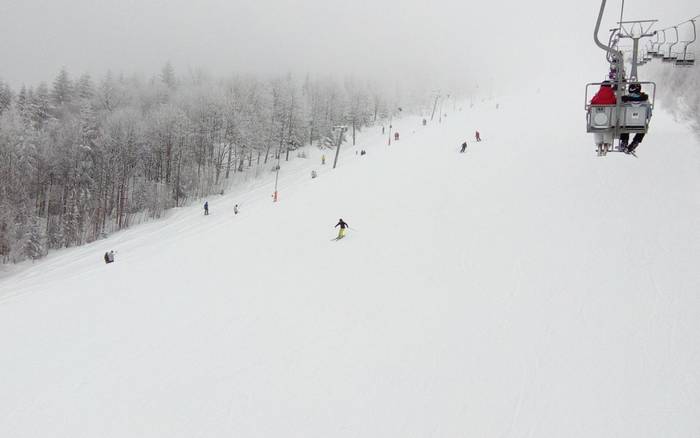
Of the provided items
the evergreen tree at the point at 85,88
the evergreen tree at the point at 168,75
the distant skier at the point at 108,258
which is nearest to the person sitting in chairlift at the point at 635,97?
the distant skier at the point at 108,258

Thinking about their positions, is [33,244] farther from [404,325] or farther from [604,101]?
[604,101]

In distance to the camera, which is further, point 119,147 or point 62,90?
point 62,90

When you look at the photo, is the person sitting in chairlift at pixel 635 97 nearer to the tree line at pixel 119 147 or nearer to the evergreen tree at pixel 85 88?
the tree line at pixel 119 147

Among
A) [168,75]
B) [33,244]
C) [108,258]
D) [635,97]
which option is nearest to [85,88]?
[168,75]

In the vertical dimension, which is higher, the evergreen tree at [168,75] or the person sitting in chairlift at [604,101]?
the evergreen tree at [168,75]

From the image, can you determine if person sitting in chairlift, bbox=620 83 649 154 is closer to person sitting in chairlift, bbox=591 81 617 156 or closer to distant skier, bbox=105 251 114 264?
person sitting in chairlift, bbox=591 81 617 156
